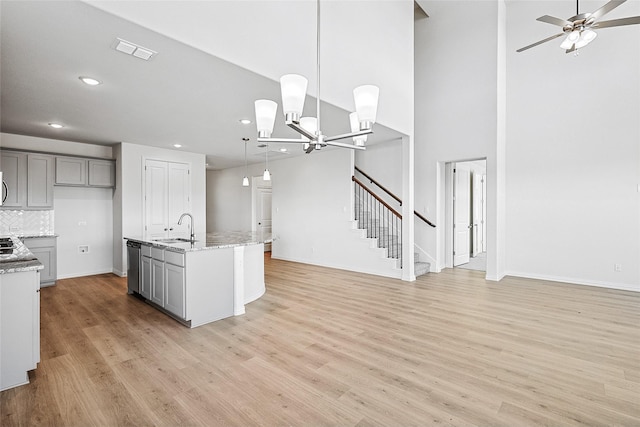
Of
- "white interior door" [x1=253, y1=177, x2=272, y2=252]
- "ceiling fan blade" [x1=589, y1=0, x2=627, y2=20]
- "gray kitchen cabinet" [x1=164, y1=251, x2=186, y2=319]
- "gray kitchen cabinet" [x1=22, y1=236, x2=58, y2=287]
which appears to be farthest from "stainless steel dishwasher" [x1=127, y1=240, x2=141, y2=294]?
"ceiling fan blade" [x1=589, y1=0, x2=627, y2=20]

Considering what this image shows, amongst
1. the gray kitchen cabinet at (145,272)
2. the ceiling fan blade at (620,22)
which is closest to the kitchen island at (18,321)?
the gray kitchen cabinet at (145,272)

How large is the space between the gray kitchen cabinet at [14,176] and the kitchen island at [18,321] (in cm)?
379

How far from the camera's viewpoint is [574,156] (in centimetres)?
541

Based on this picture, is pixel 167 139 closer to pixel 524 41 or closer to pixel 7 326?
pixel 7 326

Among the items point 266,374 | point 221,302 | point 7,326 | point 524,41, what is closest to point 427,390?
point 266,374

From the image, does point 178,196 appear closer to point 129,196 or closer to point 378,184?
point 129,196

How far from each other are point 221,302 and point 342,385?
1.99 meters

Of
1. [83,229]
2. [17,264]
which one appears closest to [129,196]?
[83,229]

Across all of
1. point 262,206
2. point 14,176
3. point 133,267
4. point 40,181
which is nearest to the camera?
point 133,267

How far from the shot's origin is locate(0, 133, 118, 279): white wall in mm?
5758

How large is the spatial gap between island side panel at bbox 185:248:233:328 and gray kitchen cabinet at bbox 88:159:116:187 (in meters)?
3.94

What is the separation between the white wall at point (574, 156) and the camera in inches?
196

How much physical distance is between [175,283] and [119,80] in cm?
226

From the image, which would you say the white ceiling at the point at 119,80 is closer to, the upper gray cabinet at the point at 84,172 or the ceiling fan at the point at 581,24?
the upper gray cabinet at the point at 84,172
